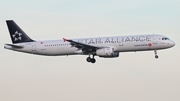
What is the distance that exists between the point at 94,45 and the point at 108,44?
7.83 feet

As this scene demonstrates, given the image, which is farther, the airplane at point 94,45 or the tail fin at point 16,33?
the tail fin at point 16,33

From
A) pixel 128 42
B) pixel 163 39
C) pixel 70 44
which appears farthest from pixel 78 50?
pixel 163 39

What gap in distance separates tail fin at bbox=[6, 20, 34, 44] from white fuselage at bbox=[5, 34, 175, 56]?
1860 millimetres

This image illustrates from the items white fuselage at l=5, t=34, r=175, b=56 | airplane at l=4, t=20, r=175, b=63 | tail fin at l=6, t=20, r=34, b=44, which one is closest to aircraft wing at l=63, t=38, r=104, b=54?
airplane at l=4, t=20, r=175, b=63

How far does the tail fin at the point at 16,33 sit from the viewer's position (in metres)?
83.8

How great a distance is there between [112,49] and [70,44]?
6790mm

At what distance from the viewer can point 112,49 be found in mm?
76250

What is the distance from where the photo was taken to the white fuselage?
248 ft

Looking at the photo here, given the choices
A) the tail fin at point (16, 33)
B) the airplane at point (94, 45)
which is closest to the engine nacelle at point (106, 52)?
the airplane at point (94, 45)

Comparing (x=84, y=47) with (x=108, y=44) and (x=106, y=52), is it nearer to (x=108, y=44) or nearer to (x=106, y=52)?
(x=106, y=52)

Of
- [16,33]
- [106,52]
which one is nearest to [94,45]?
[106,52]

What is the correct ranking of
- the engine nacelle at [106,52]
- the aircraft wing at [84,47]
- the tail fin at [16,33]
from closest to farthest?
the engine nacelle at [106,52]
the aircraft wing at [84,47]
the tail fin at [16,33]

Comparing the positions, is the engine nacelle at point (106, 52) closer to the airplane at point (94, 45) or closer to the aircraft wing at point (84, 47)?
the airplane at point (94, 45)

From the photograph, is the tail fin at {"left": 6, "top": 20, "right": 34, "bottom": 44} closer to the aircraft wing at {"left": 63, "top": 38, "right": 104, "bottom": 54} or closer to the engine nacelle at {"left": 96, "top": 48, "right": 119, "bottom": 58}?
the aircraft wing at {"left": 63, "top": 38, "right": 104, "bottom": 54}
